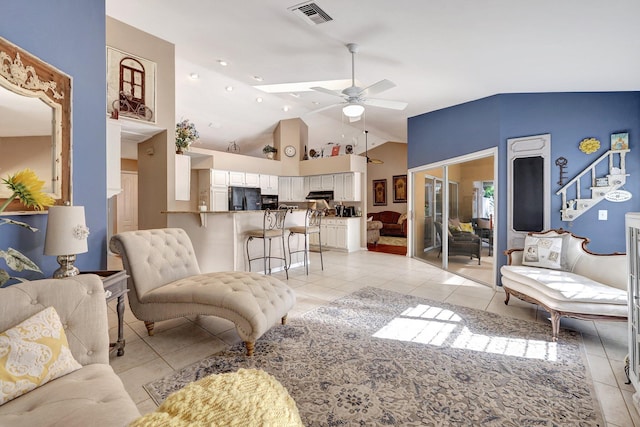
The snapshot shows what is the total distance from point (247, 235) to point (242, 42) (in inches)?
106

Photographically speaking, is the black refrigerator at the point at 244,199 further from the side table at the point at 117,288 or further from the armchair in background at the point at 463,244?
the side table at the point at 117,288

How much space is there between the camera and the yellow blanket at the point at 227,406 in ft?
2.86

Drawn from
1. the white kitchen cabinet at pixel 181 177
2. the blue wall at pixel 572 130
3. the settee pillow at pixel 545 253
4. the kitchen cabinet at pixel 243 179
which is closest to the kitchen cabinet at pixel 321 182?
the kitchen cabinet at pixel 243 179

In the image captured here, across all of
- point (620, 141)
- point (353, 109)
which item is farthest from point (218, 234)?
point (620, 141)

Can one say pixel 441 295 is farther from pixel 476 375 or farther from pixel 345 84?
pixel 345 84

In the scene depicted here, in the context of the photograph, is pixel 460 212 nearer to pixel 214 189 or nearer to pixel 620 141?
pixel 620 141

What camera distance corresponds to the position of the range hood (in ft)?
26.0

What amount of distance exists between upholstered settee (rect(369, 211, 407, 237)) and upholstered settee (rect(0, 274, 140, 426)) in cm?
922

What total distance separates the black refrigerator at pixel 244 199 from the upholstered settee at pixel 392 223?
4.87m

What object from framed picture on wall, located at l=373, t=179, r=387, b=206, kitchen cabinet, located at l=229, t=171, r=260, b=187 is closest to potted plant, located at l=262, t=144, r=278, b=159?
kitchen cabinet, located at l=229, t=171, r=260, b=187

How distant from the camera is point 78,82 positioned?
230cm

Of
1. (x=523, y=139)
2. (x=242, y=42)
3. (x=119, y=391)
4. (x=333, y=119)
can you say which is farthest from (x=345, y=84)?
(x=119, y=391)

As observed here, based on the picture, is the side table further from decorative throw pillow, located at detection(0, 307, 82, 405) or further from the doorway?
the doorway

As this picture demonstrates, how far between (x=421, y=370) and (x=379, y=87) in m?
2.92
